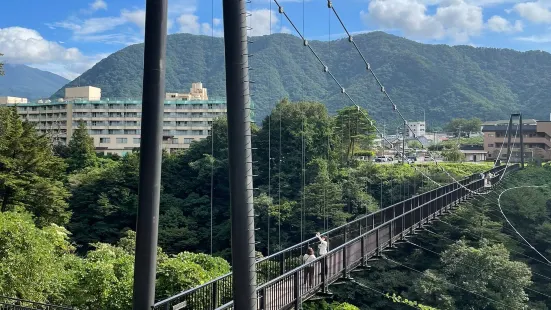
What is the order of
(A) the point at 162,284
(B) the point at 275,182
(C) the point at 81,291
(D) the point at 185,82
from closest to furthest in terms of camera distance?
(A) the point at 162,284 < (C) the point at 81,291 < (B) the point at 275,182 < (D) the point at 185,82

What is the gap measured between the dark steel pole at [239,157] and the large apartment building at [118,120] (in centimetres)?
5357

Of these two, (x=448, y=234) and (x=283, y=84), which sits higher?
(x=283, y=84)

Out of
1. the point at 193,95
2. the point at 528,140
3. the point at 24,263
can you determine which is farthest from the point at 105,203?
the point at 193,95

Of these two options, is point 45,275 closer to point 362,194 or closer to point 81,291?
point 81,291

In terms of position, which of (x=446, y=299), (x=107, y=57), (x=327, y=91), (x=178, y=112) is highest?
(x=107, y=57)

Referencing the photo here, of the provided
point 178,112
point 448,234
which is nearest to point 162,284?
point 448,234

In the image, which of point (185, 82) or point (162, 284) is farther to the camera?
point (185, 82)

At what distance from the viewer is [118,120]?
59094mm

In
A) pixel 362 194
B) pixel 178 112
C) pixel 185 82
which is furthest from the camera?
pixel 185 82

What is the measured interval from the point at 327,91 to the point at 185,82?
1215 inches

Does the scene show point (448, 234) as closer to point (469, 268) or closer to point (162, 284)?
point (469, 268)

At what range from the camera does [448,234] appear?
2634 centimetres

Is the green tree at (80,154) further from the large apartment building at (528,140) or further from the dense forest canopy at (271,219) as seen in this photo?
the large apartment building at (528,140)

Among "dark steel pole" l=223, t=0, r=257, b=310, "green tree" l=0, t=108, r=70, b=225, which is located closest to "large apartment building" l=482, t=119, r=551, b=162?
"green tree" l=0, t=108, r=70, b=225
